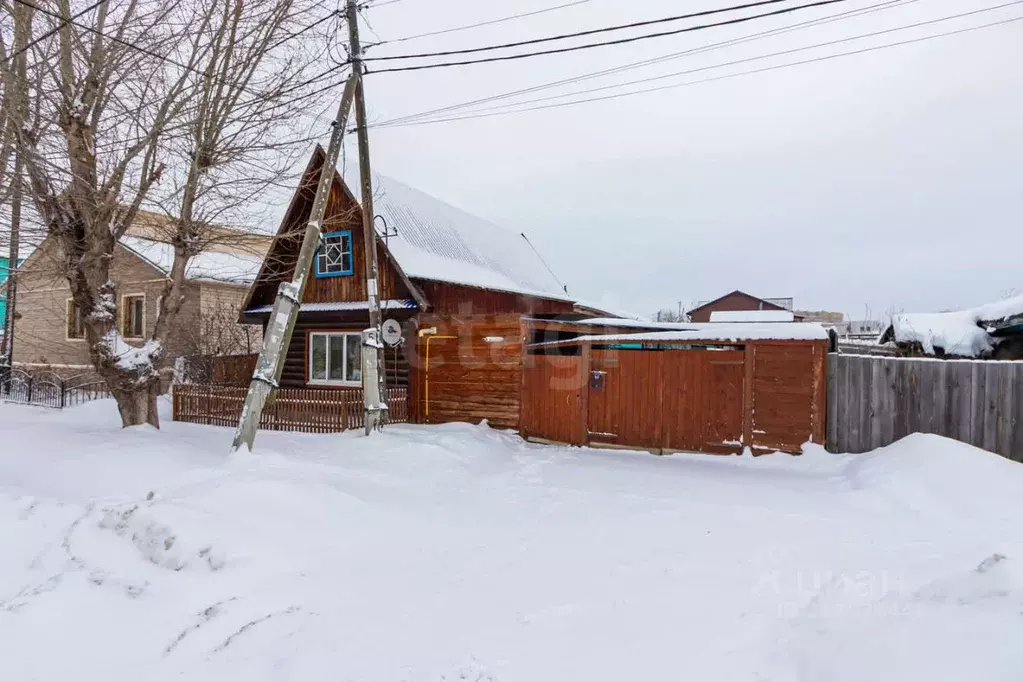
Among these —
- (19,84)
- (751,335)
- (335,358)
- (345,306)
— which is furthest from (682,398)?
(19,84)

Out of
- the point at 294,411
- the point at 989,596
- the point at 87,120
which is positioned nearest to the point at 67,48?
the point at 87,120

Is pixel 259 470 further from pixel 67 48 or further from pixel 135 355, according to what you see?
pixel 67 48

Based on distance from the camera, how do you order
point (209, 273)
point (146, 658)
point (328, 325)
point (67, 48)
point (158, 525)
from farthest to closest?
point (209, 273) → point (328, 325) → point (67, 48) → point (158, 525) → point (146, 658)

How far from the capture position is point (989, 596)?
3.55m

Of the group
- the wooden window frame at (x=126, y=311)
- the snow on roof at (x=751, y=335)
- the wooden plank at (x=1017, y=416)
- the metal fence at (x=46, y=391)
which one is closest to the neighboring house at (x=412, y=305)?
the snow on roof at (x=751, y=335)

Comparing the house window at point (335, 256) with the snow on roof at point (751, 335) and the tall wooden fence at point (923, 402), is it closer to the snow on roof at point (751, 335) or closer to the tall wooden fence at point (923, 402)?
the snow on roof at point (751, 335)

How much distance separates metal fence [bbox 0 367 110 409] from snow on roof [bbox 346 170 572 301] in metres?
9.52

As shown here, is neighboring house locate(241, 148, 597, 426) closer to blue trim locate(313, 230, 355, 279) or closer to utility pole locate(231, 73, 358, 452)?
blue trim locate(313, 230, 355, 279)

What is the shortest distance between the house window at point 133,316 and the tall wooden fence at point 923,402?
77.2 ft

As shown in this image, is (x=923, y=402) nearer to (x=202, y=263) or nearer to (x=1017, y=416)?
(x=1017, y=416)

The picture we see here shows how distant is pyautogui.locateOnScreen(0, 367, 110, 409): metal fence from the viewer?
15.7 meters

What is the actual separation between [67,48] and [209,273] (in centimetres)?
1302

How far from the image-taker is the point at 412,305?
13.7 meters

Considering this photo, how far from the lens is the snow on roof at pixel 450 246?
50.4 ft
